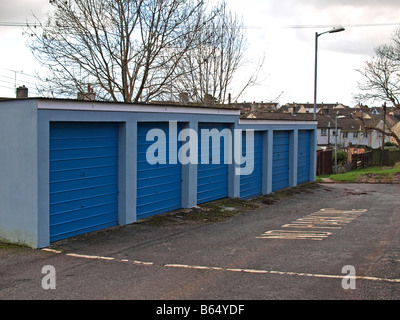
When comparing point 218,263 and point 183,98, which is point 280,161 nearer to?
point 183,98

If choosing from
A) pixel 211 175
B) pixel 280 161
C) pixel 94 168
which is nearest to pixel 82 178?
pixel 94 168

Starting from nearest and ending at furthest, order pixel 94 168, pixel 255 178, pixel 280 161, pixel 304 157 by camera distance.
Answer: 1. pixel 94 168
2. pixel 255 178
3. pixel 280 161
4. pixel 304 157

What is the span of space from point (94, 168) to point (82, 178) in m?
0.44

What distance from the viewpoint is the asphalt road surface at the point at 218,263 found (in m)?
6.62

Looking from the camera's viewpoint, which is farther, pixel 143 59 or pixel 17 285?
pixel 143 59

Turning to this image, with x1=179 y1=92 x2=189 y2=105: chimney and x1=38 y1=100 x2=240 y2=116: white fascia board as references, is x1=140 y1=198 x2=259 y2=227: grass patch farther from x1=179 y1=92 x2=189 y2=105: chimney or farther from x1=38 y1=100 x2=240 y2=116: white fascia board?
x1=179 y1=92 x2=189 y2=105: chimney

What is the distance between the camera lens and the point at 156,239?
10227mm

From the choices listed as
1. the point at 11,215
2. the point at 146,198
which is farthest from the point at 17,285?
the point at 146,198

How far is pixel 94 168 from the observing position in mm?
10773

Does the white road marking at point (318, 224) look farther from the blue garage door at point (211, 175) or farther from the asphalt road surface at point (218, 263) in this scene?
the blue garage door at point (211, 175)

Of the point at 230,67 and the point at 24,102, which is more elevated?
the point at 230,67

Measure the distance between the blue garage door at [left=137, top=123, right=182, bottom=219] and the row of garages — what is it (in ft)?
0.09
